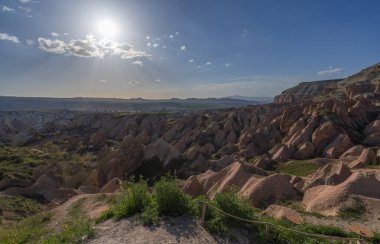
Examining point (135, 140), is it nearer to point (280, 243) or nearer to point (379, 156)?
point (379, 156)

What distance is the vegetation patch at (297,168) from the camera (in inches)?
1696

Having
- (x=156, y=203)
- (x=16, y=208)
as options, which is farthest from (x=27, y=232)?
(x=16, y=208)

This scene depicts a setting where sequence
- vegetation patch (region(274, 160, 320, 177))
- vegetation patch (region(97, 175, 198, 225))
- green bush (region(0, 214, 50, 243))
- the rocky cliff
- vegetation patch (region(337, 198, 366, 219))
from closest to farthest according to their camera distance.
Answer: vegetation patch (region(97, 175, 198, 225)) < green bush (region(0, 214, 50, 243)) < vegetation patch (region(337, 198, 366, 219)) < vegetation patch (region(274, 160, 320, 177)) < the rocky cliff

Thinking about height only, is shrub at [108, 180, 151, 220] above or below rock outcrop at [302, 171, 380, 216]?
above

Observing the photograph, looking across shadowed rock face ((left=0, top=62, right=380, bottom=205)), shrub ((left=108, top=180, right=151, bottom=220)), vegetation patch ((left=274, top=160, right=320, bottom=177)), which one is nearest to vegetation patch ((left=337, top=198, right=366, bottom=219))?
shadowed rock face ((left=0, top=62, right=380, bottom=205))

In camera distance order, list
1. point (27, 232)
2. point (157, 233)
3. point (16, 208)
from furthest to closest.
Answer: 1. point (16, 208)
2. point (27, 232)
3. point (157, 233)

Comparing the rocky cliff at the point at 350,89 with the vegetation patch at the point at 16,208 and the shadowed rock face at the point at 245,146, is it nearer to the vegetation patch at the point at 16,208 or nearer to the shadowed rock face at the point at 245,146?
the shadowed rock face at the point at 245,146

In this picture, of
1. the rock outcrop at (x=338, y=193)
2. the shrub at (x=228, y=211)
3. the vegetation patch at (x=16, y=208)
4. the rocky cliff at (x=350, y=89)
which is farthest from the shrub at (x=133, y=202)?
the rocky cliff at (x=350, y=89)

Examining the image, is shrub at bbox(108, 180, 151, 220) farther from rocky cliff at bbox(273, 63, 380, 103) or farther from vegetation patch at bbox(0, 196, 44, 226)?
rocky cliff at bbox(273, 63, 380, 103)

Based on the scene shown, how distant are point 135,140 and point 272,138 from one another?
2729cm

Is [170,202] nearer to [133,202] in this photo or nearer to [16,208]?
[133,202]

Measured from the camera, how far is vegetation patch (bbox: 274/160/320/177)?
43.1 meters

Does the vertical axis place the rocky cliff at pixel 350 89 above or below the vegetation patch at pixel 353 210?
above

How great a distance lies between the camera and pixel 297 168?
46.0 m
